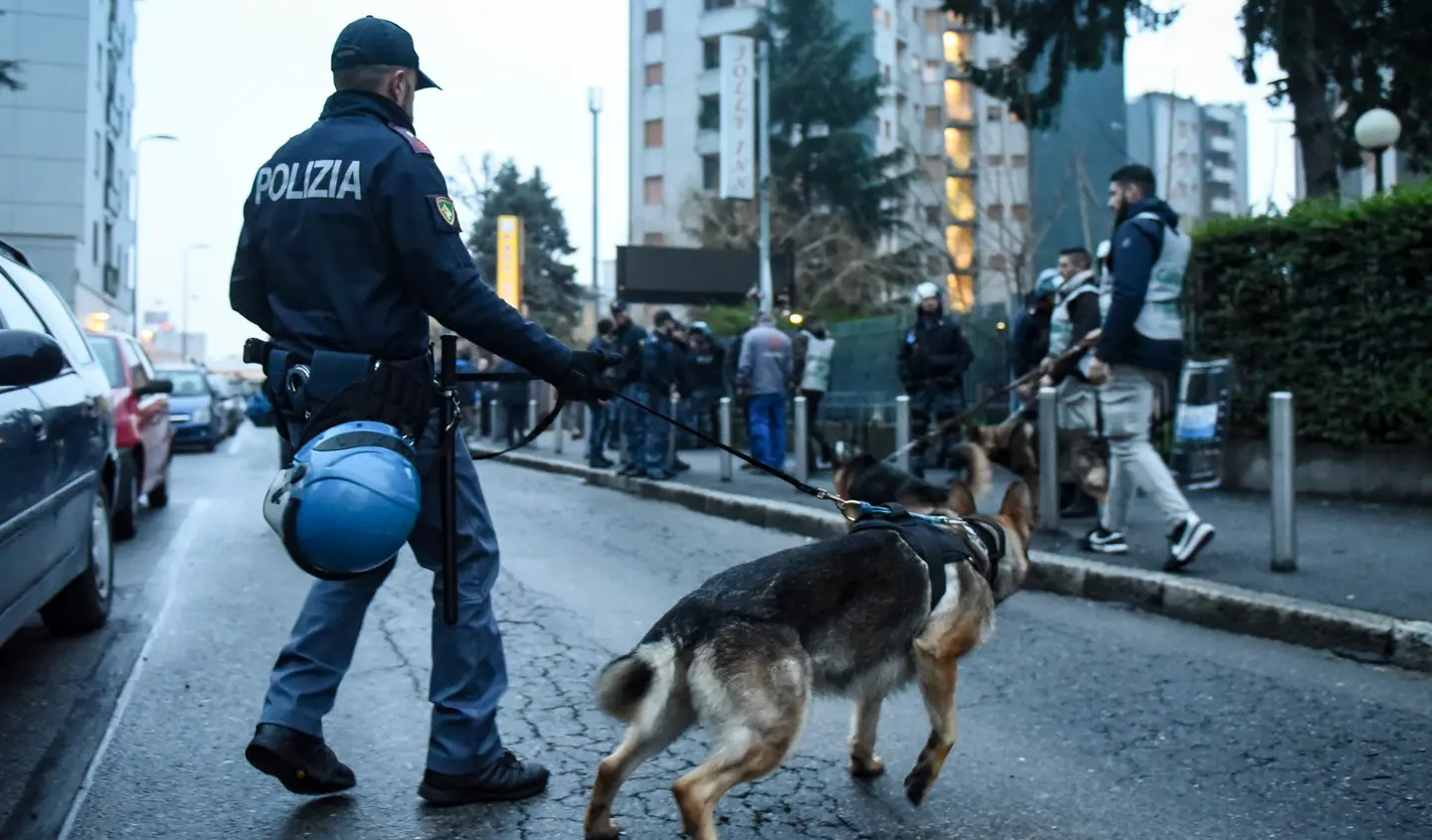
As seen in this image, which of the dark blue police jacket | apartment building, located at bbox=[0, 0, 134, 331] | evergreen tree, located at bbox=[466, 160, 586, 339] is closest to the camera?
the dark blue police jacket

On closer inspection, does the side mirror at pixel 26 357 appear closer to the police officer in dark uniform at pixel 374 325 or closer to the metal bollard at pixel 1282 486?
the police officer in dark uniform at pixel 374 325

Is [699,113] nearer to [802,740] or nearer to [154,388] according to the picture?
[154,388]

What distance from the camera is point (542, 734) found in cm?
378

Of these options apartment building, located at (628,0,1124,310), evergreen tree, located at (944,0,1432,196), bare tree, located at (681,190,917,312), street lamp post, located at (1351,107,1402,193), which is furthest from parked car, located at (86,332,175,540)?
apartment building, located at (628,0,1124,310)

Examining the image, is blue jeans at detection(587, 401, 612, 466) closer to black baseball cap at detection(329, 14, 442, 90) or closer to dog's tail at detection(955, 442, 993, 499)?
dog's tail at detection(955, 442, 993, 499)

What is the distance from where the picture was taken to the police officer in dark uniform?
9.59 feet

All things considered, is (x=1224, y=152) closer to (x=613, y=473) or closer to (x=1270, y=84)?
(x=1270, y=84)

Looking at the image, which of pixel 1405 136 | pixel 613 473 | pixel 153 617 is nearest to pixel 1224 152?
pixel 1405 136

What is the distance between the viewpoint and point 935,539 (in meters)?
3.19

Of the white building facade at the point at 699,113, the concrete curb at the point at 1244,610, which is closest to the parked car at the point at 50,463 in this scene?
the concrete curb at the point at 1244,610

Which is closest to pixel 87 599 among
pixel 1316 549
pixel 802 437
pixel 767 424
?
pixel 1316 549

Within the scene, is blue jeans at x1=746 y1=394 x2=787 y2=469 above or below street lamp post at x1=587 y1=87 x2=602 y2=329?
below

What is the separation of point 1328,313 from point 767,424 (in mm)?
5287

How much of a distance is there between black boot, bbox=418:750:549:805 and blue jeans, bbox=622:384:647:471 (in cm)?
916
